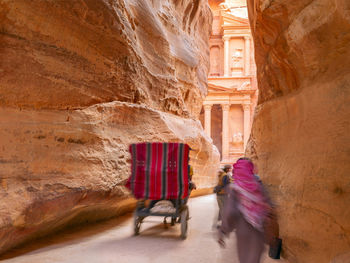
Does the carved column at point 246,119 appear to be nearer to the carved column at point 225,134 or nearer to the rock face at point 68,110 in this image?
the carved column at point 225,134

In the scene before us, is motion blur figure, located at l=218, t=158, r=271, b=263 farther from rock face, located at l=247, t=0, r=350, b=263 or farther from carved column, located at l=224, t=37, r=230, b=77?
carved column, located at l=224, t=37, r=230, b=77

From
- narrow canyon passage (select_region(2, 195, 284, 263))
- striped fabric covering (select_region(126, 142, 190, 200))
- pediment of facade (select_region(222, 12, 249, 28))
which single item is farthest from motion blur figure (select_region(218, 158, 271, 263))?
pediment of facade (select_region(222, 12, 249, 28))

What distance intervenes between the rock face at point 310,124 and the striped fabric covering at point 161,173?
1624 millimetres

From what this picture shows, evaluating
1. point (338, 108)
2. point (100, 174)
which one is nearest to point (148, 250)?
point (100, 174)

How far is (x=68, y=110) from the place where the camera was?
502 centimetres

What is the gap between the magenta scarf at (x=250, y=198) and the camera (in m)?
2.21

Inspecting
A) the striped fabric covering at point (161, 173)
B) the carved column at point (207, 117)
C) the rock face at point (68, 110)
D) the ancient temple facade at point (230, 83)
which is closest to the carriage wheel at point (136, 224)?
the striped fabric covering at point (161, 173)

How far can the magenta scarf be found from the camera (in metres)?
2.21

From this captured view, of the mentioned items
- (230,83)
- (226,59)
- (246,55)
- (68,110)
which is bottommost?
(68,110)

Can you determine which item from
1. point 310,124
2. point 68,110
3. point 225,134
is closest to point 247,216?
point 310,124

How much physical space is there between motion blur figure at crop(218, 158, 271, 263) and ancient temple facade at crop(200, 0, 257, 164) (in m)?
25.1

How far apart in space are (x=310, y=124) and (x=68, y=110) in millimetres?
4137

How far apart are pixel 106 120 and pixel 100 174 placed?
3.88 feet

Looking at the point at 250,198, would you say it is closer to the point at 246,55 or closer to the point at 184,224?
the point at 184,224
